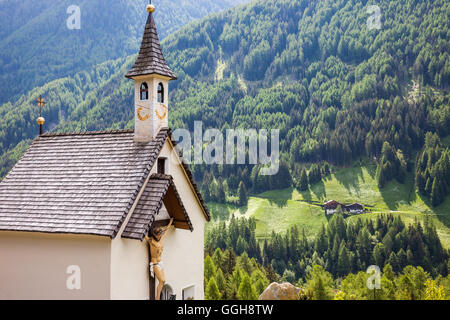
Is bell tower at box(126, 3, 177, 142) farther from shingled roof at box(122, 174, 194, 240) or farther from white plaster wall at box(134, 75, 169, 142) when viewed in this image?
shingled roof at box(122, 174, 194, 240)

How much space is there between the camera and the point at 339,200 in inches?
6088

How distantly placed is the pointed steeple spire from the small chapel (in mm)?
63

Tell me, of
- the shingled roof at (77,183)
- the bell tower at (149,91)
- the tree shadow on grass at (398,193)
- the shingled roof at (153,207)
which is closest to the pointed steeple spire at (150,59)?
the bell tower at (149,91)

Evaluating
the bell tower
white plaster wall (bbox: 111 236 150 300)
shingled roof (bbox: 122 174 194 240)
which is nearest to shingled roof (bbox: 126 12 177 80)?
the bell tower

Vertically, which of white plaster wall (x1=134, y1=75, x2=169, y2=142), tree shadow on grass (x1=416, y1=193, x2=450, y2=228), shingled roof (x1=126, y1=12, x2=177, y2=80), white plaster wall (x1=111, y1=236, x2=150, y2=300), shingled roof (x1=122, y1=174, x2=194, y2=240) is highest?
shingled roof (x1=126, y1=12, x2=177, y2=80)

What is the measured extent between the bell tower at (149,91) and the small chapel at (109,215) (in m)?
0.05

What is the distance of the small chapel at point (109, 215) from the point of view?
18500mm

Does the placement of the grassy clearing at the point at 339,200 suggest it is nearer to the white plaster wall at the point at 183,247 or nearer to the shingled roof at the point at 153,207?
the white plaster wall at the point at 183,247

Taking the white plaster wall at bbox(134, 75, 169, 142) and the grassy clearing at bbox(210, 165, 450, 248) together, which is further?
the grassy clearing at bbox(210, 165, 450, 248)

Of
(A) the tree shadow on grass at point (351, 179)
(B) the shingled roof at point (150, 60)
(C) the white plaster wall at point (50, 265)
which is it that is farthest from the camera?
(A) the tree shadow on grass at point (351, 179)

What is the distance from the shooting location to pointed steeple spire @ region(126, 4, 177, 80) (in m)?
22.5

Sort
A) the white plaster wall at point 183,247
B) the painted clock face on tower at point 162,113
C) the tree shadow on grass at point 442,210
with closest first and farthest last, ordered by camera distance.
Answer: the white plaster wall at point 183,247 → the painted clock face on tower at point 162,113 → the tree shadow on grass at point 442,210

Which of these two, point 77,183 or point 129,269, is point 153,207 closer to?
point 129,269

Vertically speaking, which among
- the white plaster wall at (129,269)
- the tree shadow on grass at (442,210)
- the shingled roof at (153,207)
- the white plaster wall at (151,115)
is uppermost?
the white plaster wall at (151,115)
